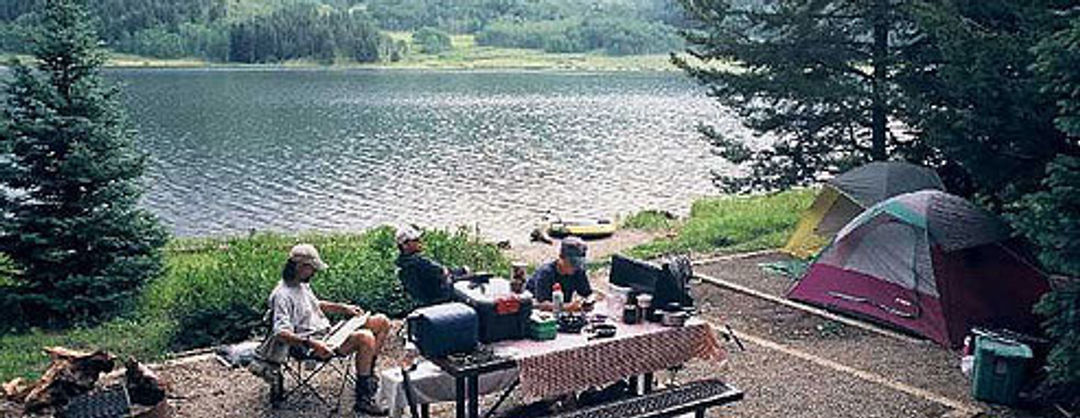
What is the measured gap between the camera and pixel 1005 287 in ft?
33.7

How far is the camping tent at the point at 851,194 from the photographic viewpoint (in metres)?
12.8

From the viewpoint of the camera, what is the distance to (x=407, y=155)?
1496 inches

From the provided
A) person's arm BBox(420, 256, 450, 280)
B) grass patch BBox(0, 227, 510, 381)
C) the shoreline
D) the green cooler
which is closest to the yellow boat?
grass patch BBox(0, 227, 510, 381)

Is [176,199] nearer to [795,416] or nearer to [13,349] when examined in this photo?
[13,349]

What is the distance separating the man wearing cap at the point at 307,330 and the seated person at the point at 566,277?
4.17 ft

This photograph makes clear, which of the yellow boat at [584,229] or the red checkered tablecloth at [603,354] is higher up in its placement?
the red checkered tablecloth at [603,354]

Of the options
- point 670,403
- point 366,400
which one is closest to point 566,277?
point 670,403

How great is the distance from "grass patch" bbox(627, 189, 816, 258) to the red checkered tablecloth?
26.9 ft

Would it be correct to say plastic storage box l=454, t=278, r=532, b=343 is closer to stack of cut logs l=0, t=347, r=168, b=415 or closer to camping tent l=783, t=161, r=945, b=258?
stack of cut logs l=0, t=347, r=168, b=415

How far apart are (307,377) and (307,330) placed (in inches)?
32.2

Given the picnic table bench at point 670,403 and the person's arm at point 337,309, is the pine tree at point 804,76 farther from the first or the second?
the person's arm at point 337,309

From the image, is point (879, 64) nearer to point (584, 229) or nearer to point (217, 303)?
point (584, 229)

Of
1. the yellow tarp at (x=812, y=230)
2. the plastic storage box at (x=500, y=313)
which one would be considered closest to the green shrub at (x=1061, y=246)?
the plastic storage box at (x=500, y=313)

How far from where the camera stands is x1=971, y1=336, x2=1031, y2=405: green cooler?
8.14 m
